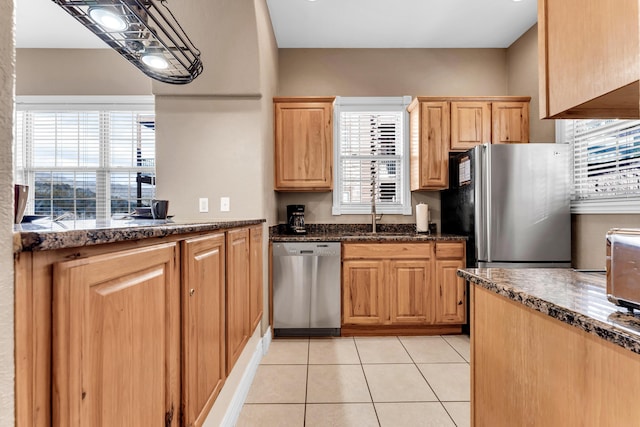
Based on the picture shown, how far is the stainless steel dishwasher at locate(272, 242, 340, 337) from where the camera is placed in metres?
3.08

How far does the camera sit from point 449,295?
3.15 meters

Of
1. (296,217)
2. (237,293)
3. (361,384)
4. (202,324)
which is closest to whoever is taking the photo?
(202,324)

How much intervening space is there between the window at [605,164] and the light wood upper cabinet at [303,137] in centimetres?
220

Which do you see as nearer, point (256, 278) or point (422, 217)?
point (256, 278)

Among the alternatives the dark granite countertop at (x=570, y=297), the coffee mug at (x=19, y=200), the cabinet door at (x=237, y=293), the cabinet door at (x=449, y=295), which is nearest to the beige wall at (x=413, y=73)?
the cabinet door at (x=449, y=295)

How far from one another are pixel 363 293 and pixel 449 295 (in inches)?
32.4

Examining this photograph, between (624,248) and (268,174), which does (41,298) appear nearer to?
(624,248)

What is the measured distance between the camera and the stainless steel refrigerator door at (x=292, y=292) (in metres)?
3.08

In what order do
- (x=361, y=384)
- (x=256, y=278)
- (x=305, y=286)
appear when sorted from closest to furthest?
(x=361, y=384) → (x=256, y=278) → (x=305, y=286)

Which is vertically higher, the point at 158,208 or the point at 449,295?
the point at 158,208

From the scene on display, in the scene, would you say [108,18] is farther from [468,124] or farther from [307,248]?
[468,124]

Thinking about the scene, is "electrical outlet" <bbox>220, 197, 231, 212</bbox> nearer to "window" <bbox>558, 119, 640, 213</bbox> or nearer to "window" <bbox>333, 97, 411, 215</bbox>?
"window" <bbox>333, 97, 411, 215</bbox>

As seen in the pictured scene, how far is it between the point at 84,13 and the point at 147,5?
291mm

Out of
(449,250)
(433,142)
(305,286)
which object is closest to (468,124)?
(433,142)
